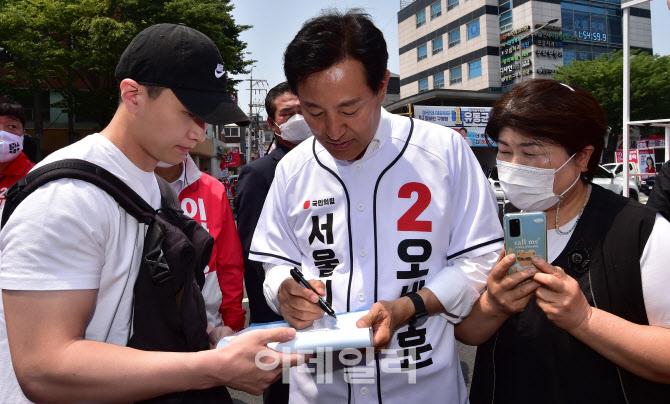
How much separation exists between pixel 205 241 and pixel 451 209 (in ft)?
2.88

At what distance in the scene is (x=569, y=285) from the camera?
1545mm

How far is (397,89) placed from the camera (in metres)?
60.2

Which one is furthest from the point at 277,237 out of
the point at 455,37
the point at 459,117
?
the point at 455,37

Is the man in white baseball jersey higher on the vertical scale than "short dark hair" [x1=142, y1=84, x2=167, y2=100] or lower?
lower

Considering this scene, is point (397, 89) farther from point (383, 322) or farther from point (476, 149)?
point (383, 322)

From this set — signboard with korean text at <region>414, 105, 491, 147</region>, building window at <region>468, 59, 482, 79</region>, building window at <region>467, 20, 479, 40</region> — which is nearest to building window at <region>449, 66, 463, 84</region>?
building window at <region>468, 59, 482, 79</region>

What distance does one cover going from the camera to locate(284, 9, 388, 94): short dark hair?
1.73 metres

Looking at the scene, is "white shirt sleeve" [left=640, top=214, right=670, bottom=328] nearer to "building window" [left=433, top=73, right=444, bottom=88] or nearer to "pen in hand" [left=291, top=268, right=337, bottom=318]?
"pen in hand" [left=291, top=268, right=337, bottom=318]

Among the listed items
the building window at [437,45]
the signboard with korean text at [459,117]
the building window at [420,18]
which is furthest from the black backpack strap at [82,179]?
the building window at [420,18]

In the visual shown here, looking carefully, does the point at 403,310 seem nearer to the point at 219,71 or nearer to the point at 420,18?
the point at 219,71

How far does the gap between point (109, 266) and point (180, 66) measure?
0.61 m

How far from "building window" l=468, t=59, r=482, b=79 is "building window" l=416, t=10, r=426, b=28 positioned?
27.1ft

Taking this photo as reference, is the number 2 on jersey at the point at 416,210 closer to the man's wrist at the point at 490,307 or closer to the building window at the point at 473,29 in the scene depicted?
the man's wrist at the point at 490,307

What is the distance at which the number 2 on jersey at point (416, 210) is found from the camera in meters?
1.79
